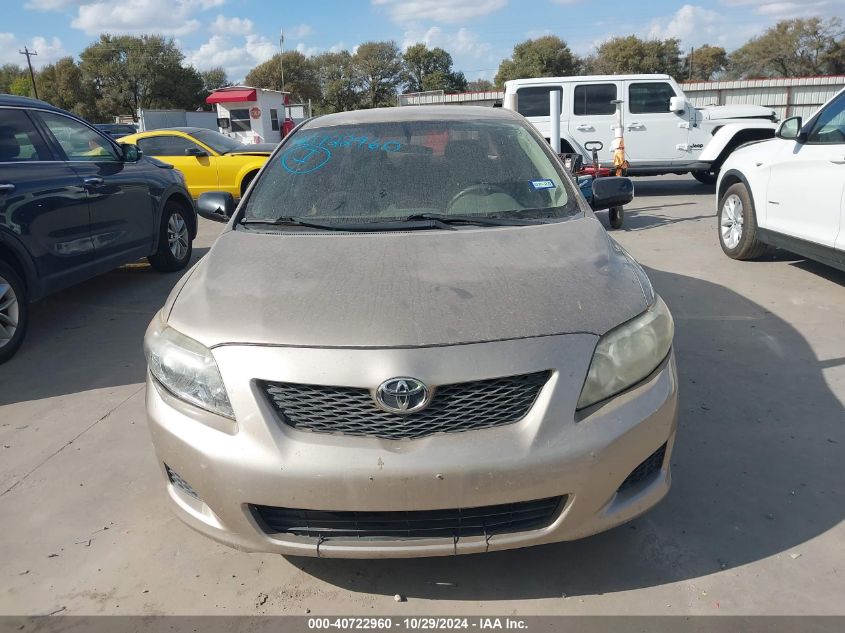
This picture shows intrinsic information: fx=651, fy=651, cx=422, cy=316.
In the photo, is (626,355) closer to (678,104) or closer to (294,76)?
(678,104)

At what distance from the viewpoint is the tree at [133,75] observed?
5775 centimetres

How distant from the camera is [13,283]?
4703mm

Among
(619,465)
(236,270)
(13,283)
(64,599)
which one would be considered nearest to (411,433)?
(619,465)

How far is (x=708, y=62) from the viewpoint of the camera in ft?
239

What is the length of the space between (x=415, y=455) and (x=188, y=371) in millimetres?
824

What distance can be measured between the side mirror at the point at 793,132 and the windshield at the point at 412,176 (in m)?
3.24

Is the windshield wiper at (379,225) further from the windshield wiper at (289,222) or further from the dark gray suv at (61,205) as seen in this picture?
the dark gray suv at (61,205)

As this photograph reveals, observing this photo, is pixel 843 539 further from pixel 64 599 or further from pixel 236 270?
pixel 64 599

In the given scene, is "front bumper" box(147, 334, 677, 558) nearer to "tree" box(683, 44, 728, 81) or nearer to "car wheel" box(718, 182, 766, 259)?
"car wheel" box(718, 182, 766, 259)

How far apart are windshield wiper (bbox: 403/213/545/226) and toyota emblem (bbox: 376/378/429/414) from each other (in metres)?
1.24

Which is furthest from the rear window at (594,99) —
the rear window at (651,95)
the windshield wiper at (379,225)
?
the windshield wiper at (379,225)

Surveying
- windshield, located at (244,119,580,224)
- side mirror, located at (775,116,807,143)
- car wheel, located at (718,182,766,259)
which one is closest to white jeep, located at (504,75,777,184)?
car wheel, located at (718,182,766,259)

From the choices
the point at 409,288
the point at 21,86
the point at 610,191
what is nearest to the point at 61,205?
the point at 409,288

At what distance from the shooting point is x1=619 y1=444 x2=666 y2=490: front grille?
7.16 ft
